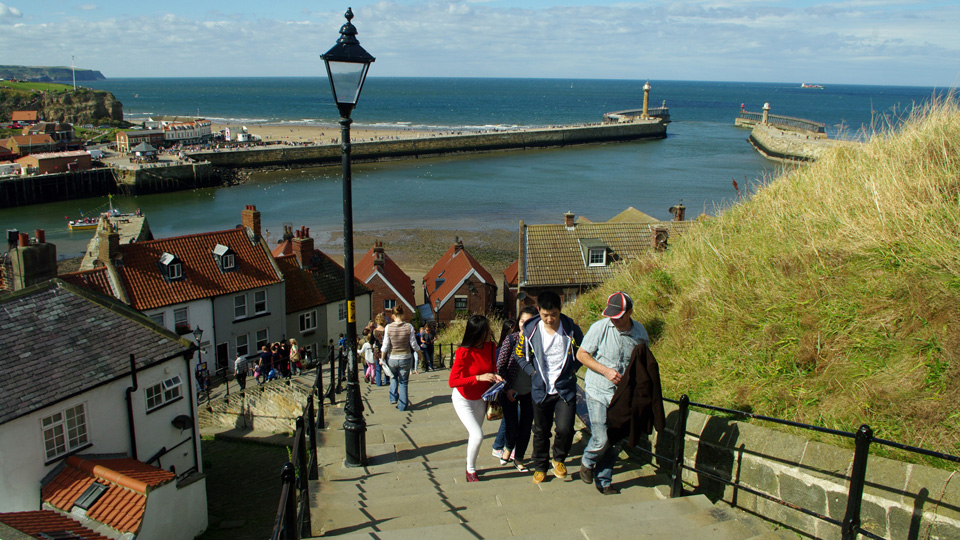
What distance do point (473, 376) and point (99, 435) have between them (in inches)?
444

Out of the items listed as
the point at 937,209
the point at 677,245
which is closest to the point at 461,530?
the point at 937,209

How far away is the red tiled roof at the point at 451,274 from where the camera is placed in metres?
33.1

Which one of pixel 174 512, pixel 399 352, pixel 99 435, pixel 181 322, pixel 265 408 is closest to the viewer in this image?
pixel 399 352

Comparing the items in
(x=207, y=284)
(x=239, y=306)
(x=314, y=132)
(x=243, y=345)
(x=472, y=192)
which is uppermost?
(x=314, y=132)

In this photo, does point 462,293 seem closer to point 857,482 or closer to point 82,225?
point 857,482

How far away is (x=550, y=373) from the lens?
6117 mm

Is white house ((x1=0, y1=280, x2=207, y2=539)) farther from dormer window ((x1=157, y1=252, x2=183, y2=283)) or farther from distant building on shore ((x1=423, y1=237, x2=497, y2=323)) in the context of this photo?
distant building on shore ((x1=423, y1=237, x2=497, y2=323))

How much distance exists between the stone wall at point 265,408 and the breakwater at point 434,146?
70.1m

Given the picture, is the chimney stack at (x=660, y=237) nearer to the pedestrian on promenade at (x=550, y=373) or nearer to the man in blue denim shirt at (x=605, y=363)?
the pedestrian on promenade at (x=550, y=373)

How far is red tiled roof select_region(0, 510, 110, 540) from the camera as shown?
9886 millimetres

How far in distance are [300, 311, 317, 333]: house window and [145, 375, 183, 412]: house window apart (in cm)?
1354

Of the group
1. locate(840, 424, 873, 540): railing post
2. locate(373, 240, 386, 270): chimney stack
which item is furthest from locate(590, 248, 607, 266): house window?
locate(840, 424, 873, 540): railing post

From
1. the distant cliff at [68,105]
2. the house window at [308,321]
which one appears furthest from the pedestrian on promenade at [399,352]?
the distant cliff at [68,105]

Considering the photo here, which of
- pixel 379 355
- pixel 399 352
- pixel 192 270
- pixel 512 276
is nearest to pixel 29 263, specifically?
pixel 192 270
